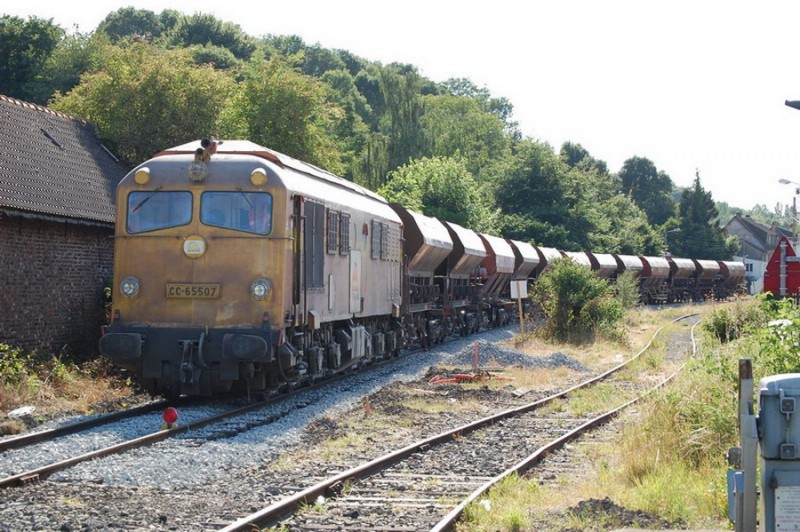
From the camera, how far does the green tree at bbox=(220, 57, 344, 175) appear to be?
29391 mm

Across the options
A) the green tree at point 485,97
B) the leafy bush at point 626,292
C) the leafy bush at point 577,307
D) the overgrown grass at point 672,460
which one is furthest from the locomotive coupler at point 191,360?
the green tree at point 485,97

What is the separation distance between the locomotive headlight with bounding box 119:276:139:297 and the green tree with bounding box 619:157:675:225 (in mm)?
110501

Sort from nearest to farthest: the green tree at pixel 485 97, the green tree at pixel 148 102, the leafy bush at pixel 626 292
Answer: the green tree at pixel 148 102, the leafy bush at pixel 626 292, the green tree at pixel 485 97

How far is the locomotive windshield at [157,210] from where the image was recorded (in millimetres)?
14312

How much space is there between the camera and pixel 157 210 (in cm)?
1436

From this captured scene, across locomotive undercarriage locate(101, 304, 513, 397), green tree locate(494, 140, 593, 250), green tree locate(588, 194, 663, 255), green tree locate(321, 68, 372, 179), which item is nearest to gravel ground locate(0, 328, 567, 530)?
locomotive undercarriage locate(101, 304, 513, 397)

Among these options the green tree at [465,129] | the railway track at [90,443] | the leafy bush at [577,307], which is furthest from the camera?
the green tree at [465,129]

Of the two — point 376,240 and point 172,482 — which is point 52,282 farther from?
point 172,482

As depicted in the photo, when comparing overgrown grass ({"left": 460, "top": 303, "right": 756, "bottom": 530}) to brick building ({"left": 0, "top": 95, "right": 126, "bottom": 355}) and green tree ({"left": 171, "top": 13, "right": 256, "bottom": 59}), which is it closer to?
brick building ({"left": 0, "top": 95, "right": 126, "bottom": 355})

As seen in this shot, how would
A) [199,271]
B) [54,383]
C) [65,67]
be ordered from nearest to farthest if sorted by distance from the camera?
[199,271], [54,383], [65,67]

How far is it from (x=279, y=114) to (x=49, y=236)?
44.1ft

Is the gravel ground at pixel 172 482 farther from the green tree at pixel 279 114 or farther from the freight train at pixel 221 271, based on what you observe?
the green tree at pixel 279 114

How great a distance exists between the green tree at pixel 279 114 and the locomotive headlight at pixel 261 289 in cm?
1593

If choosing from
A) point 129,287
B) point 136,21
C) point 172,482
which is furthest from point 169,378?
point 136,21
